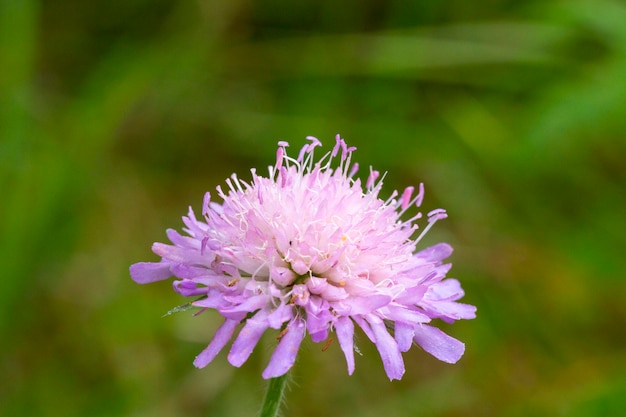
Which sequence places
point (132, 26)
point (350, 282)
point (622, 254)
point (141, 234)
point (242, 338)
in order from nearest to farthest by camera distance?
point (242, 338), point (350, 282), point (622, 254), point (141, 234), point (132, 26)

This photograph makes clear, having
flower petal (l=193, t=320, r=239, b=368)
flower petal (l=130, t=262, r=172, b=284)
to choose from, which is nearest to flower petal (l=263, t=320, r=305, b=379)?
flower petal (l=193, t=320, r=239, b=368)

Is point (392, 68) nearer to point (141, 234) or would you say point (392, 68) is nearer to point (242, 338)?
point (141, 234)

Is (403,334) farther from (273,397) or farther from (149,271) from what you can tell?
(149,271)

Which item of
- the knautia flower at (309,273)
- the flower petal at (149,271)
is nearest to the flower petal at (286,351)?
the knautia flower at (309,273)

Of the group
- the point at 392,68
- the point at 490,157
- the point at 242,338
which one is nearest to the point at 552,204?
the point at 490,157

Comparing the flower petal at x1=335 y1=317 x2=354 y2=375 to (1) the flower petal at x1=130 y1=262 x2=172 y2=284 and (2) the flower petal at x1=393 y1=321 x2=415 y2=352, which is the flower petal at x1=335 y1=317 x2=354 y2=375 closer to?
(2) the flower petal at x1=393 y1=321 x2=415 y2=352

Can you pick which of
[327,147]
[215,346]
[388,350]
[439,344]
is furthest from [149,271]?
[327,147]
